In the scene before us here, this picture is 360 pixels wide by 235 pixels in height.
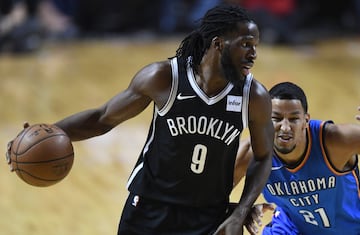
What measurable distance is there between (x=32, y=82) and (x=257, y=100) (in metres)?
7.88

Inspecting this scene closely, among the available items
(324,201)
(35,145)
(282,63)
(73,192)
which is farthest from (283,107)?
(282,63)

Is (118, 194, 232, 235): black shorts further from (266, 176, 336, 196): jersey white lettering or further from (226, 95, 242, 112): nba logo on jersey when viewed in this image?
(266, 176, 336, 196): jersey white lettering

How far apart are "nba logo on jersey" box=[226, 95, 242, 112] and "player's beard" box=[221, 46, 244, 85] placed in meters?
0.07

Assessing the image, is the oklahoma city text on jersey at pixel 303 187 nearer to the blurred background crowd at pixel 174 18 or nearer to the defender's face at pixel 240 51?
the defender's face at pixel 240 51

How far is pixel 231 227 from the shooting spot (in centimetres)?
362

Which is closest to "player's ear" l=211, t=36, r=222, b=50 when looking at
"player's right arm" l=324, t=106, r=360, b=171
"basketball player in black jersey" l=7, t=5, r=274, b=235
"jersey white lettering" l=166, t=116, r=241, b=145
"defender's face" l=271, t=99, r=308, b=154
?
"basketball player in black jersey" l=7, t=5, r=274, b=235

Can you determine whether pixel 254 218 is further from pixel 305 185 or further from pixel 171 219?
pixel 305 185

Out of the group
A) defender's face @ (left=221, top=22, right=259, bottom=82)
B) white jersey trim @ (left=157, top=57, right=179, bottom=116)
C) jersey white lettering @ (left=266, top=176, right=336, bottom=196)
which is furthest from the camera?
jersey white lettering @ (left=266, top=176, right=336, bottom=196)

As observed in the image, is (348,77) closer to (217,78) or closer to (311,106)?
(311,106)

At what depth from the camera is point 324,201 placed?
4348mm

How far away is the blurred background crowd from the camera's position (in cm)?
1421

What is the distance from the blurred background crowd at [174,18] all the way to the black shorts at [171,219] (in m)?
10.2

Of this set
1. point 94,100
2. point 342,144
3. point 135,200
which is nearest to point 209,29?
point 135,200

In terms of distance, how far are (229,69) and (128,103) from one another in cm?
54
